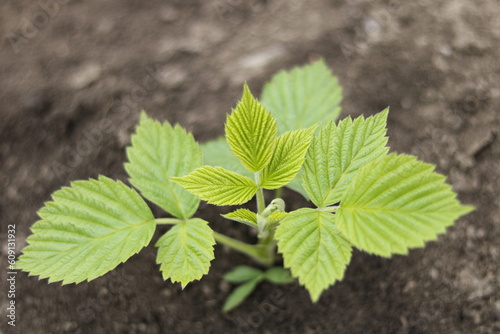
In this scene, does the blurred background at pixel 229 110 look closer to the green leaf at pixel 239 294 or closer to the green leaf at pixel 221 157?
the green leaf at pixel 239 294

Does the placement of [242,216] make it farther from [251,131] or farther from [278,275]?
[278,275]

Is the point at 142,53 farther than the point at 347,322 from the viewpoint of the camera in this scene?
Yes

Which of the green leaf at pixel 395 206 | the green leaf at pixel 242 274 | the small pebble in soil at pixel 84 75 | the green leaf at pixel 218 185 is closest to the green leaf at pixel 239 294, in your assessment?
the green leaf at pixel 242 274

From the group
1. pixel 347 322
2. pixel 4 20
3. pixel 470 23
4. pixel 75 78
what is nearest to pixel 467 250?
pixel 347 322

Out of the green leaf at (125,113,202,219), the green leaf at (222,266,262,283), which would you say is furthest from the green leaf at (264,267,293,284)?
the green leaf at (125,113,202,219)

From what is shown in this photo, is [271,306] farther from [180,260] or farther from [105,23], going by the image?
[105,23]

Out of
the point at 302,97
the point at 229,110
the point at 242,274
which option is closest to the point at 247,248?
the point at 242,274

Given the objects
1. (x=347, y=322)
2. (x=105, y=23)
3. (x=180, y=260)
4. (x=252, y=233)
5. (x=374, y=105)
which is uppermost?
(x=105, y=23)
